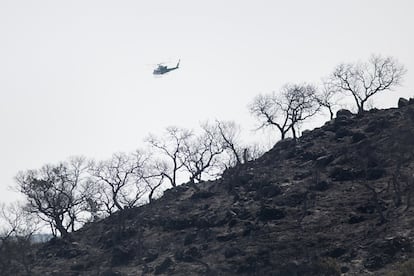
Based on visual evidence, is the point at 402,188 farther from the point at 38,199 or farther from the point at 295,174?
the point at 38,199

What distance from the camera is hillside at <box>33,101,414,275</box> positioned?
47.1 metres

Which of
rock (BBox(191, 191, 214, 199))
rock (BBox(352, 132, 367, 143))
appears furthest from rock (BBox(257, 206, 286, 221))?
rock (BBox(352, 132, 367, 143))

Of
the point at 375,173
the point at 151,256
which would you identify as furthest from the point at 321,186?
the point at 151,256

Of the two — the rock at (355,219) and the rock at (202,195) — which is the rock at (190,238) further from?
the rock at (355,219)

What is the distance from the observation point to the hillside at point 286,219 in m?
47.1

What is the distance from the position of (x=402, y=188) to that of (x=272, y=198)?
14.8 m

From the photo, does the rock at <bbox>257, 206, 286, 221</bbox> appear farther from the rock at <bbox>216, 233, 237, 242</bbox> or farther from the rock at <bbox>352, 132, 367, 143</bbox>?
the rock at <bbox>352, 132, 367, 143</bbox>

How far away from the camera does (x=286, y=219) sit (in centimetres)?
5662

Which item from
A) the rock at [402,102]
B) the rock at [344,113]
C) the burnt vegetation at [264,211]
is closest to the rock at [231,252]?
the burnt vegetation at [264,211]

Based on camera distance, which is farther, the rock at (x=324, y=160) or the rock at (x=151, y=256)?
the rock at (x=324, y=160)

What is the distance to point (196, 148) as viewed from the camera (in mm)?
83125

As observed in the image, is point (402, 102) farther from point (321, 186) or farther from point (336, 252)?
point (336, 252)

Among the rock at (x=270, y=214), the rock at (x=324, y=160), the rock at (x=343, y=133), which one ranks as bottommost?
the rock at (x=270, y=214)

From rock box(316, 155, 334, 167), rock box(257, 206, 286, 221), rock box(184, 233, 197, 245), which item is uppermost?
rock box(316, 155, 334, 167)
